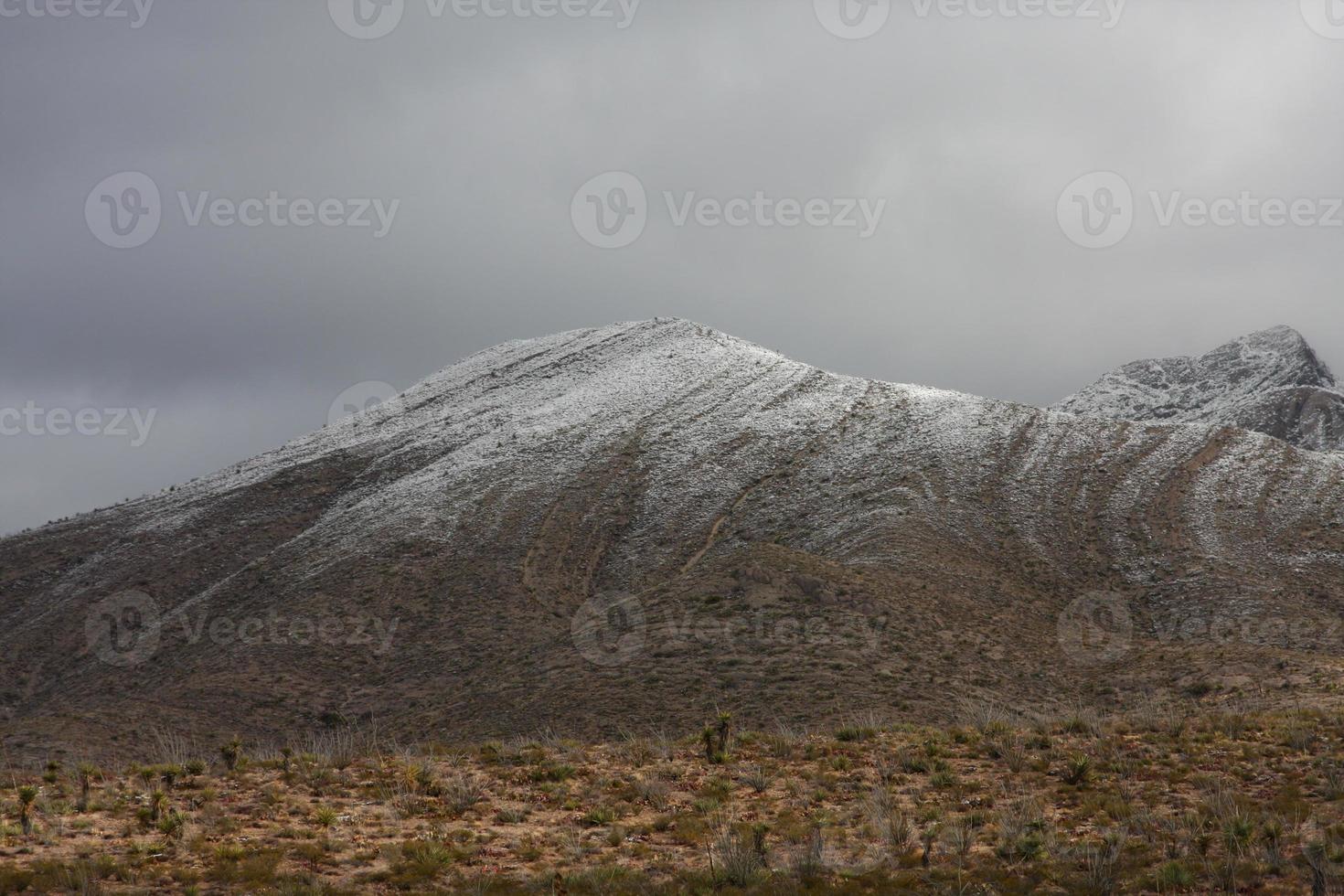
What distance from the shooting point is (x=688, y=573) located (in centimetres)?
4588

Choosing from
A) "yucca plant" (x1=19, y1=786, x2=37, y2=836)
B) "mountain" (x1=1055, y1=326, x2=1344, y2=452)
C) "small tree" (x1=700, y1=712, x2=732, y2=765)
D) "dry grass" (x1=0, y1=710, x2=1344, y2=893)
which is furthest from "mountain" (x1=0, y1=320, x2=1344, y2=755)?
"mountain" (x1=1055, y1=326, x2=1344, y2=452)

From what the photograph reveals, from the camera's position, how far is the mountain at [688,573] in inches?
1378

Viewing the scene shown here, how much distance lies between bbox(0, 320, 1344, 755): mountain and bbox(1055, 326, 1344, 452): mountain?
60.9 meters

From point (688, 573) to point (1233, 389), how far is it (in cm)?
12772

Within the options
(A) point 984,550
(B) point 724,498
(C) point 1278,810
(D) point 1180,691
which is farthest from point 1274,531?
(C) point 1278,810

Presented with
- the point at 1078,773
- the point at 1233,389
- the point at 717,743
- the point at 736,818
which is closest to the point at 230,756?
the point at 717,743

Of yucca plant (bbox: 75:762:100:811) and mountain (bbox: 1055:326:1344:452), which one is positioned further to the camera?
mountain (bbox: 1055:326:1344:452)

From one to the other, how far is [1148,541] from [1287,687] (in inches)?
824

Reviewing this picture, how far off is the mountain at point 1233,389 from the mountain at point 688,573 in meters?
60.9

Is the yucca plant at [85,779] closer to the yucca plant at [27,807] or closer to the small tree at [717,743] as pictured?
the yucca plant at [27,807]

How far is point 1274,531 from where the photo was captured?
49.0 meters

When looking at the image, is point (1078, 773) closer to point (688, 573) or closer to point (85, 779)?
point (85, 779)

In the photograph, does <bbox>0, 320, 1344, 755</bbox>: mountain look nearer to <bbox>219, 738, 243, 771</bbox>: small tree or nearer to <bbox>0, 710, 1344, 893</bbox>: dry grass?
<bbox>0, 710, 1344, 893</bbox>: dry grass

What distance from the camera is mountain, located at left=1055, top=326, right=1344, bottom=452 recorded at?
11419cm
